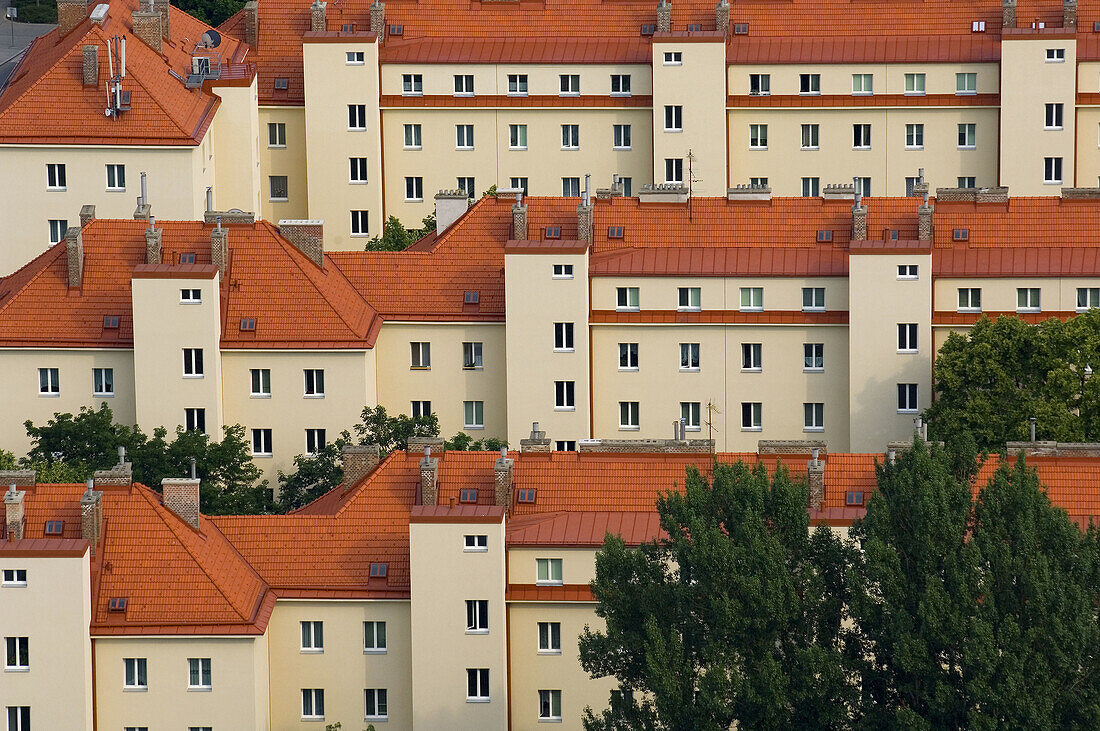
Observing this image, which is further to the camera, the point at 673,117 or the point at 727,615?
the point at 673,117

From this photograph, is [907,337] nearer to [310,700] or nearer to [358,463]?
[358,463]

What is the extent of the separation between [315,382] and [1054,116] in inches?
1738

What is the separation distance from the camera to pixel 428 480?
147375mm

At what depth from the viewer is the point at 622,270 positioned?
172250mm

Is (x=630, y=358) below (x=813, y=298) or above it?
below

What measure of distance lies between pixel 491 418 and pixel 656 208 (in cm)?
1180

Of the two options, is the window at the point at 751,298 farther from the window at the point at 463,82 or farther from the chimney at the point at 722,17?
the window at the point at 463,82

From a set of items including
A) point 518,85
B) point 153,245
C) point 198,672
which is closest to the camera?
point 198,672

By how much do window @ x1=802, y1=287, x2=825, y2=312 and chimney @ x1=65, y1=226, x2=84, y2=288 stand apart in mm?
31513

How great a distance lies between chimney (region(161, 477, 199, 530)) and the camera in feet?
483

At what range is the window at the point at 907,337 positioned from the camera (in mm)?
169750

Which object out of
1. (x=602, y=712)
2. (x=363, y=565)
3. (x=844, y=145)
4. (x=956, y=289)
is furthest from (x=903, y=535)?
(x=844, y=145)

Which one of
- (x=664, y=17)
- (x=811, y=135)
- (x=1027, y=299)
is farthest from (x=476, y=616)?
(x=664, y=17)

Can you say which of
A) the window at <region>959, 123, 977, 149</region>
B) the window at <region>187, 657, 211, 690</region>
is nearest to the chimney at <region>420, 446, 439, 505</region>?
the window at <region>187, 657, 211, 690</region>
